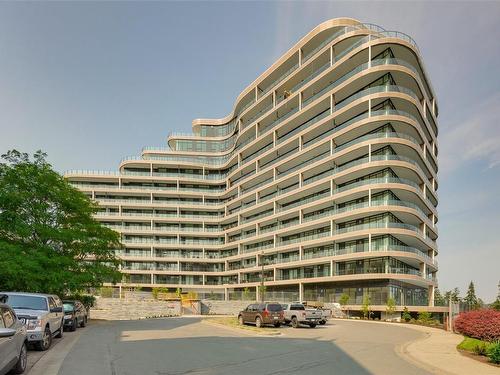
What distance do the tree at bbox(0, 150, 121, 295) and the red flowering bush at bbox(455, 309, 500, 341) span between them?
23463mm

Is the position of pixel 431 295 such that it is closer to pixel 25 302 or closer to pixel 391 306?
pixel 391 306

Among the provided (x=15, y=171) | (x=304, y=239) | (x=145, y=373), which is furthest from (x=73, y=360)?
(x=304, y=239)

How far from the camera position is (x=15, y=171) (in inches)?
1218

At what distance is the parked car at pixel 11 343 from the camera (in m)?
9.41

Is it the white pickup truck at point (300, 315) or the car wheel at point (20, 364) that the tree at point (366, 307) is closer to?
the white pickup truck at point (300, 315)

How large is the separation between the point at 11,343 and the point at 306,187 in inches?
2374

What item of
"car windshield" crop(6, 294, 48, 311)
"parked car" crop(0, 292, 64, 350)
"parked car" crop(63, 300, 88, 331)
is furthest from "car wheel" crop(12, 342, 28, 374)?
"parked car" crop(63, 300, 88, 331)

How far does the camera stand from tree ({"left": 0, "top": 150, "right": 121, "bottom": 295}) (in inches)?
1108

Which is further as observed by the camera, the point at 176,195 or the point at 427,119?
the point at 176,195

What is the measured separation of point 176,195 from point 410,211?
5619 cm

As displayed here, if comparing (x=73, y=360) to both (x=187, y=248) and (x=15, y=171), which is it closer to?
(x=15, y=171)

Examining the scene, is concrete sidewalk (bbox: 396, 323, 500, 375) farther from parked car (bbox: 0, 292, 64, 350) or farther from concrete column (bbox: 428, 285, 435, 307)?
concrete column (bbox: 428, 285, 435, 307)

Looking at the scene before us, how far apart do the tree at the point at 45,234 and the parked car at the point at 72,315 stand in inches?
103

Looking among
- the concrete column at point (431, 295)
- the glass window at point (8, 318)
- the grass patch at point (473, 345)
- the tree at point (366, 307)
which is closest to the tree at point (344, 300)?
the tree at point (366, 307)
